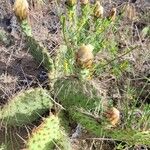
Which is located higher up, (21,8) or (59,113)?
(21,8)

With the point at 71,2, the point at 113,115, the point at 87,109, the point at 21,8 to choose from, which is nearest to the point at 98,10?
the point at 71,2

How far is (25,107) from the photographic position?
1.81 meters

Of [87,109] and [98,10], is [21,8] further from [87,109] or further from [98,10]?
[87,109]

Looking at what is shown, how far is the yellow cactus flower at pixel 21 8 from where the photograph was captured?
1801 mm

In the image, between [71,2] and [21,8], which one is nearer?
[21,8]

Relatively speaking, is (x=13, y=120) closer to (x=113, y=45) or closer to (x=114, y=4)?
(x=113, y=45)

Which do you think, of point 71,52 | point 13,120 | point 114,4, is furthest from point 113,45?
point 13,120

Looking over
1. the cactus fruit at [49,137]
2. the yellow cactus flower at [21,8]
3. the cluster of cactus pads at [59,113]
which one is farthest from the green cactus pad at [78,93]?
the yellow cactus flower at [21,8]

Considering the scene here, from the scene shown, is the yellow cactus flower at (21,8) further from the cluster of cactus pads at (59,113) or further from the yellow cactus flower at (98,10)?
the yellow cactus flower at (98,10)

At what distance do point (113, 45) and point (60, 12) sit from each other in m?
0.39

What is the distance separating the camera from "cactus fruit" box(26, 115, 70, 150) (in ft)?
5.32

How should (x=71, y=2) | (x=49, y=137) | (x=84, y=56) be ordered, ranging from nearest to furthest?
(x=84, y=56), (x=49, y=137), (x=71, y=2)

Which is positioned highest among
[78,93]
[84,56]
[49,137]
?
[84,56]

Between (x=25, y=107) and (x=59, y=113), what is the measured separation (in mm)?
150
